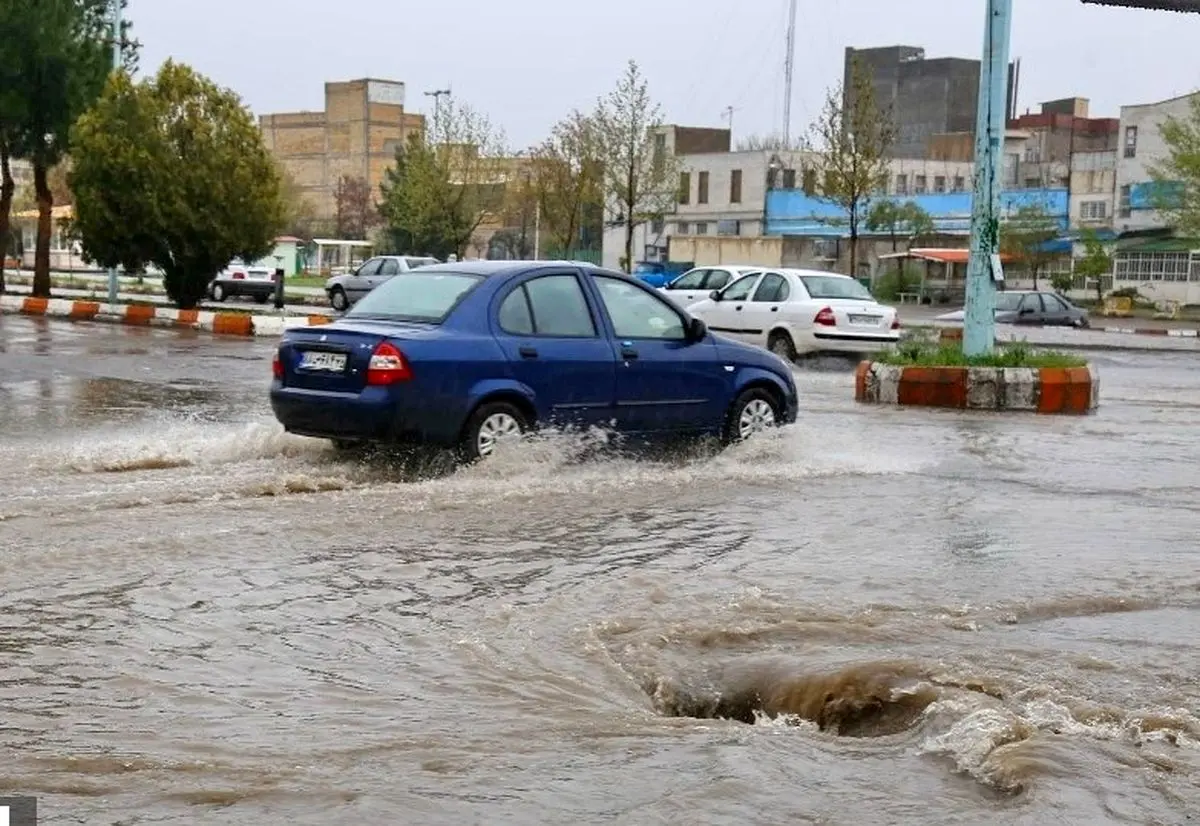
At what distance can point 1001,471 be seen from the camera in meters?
11.3

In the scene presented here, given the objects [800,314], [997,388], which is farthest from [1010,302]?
[997,388]

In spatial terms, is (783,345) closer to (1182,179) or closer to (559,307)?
(559,307)

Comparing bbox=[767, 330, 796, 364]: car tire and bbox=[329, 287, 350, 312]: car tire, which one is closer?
bbox=[767, 330, 796, 364]: car tire

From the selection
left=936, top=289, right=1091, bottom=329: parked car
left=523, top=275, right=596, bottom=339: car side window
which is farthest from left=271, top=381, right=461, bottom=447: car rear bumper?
left=936, top=289, right=1091, bottom=329: parked car

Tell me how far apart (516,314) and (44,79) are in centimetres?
2893

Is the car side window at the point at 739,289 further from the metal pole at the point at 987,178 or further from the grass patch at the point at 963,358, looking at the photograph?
the metal pole at the point at 987,178

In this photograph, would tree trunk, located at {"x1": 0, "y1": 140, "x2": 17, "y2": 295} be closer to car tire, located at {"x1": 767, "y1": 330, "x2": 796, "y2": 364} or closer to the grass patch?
car tire, located at {"x1": 767, "y1": 330, "x2": 796, "y2": 364}

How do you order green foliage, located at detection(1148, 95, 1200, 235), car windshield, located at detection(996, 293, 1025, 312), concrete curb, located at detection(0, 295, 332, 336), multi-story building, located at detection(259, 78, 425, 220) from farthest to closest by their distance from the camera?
multi-story building, located at detection(259, 78, 425, 220)
green foliage, located at detection(1148, 95, 1200, 235)
car windshield, located at detection(996, 293, 1025, 312)
concrete curb, located at detection(0, 295, 332, 336)

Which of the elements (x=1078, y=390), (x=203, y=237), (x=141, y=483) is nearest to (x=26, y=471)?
(x=141, y=483)

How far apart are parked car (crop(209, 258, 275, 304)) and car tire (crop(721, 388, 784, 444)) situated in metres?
34.9

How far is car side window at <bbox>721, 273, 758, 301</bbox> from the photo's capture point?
23484 mm

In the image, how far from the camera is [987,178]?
55.0 ft

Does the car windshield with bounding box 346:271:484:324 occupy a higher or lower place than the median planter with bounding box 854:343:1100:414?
higher

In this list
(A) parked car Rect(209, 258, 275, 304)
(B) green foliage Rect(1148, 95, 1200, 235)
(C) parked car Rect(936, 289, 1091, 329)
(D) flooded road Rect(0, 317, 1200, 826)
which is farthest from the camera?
(B) green foliage Rect(1148, 95, 1200, 235)
